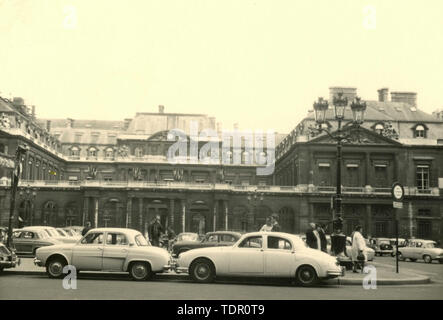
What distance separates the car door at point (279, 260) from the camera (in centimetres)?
1375

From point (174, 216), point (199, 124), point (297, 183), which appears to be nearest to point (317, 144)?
point (297, 183)

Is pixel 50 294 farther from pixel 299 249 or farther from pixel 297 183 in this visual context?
pixel 297 183

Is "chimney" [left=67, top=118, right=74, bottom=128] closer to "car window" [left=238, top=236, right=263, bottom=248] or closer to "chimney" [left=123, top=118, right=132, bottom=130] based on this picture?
"chimney" [left=123, top=118, right=132, bottom=130]

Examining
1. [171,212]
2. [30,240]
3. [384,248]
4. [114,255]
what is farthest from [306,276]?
[171,212]

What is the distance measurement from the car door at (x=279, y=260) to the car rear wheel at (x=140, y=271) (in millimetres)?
3376

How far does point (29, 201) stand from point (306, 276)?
4475 cm

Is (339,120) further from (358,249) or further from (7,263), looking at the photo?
(7,263)

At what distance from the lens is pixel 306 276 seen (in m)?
13.8

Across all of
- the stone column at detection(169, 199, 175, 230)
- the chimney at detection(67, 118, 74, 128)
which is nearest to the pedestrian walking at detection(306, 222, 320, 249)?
the stone column at detection(169, 199, 175, 230)

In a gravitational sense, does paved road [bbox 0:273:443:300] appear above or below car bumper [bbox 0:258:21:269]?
below

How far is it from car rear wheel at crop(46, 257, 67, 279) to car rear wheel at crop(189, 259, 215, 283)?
12.3ft

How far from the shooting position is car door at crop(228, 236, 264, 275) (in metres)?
13.8
